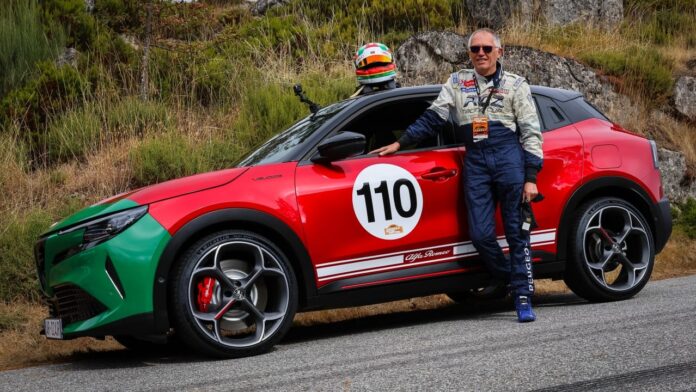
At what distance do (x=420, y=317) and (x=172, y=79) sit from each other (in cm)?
745

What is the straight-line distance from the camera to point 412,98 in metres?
6.96

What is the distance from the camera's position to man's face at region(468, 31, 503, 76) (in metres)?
6.73

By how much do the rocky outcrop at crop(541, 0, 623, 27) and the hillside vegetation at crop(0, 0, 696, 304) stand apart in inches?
13.5

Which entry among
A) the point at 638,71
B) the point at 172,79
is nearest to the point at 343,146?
the point at 172,79

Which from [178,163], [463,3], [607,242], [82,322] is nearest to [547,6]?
[463,3]

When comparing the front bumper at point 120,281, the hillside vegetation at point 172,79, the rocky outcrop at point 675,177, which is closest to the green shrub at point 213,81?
the hillside vegetation at point 172,79

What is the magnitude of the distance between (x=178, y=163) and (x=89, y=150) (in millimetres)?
1434

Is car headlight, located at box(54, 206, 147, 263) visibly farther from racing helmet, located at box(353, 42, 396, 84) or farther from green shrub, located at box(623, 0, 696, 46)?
green shrub, located at box(623, 0, 696, 46)

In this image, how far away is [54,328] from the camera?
588cm

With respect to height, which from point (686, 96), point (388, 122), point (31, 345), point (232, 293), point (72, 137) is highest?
point (388, 122)

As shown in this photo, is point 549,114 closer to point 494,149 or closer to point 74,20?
point 494,149

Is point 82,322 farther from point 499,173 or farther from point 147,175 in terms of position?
point 147,175

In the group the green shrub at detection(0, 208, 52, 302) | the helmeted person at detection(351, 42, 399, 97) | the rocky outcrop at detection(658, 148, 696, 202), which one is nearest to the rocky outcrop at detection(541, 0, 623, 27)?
the rocky outcrop at detection(658, 148, 696, 202)

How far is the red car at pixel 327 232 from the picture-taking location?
5.69 metres
